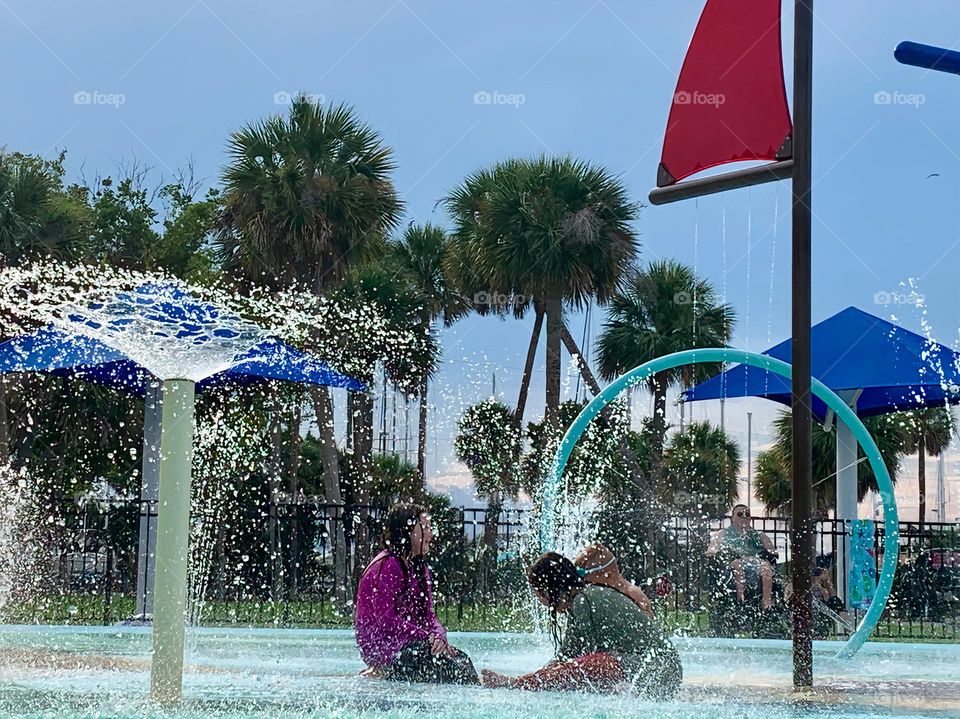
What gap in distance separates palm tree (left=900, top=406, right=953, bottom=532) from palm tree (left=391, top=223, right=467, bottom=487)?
13.7 m

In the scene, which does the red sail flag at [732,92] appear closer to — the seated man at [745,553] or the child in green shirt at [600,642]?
the child in green shirt at [600,642]

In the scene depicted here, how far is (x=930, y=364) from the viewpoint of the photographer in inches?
513

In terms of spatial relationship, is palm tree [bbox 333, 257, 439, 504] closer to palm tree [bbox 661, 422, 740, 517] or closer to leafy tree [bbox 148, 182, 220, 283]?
leafy tree [bbox 148, 182, 220, 283]

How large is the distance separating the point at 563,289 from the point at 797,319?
17920 millimetres

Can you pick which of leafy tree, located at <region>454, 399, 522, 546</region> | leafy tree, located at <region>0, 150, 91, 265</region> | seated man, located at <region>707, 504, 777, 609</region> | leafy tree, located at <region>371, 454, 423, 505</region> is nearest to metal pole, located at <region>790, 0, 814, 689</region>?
seated man, located at <region>707, 504, 777, 609</region>

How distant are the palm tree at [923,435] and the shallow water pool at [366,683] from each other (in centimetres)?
2520

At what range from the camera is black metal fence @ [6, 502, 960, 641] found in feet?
43.6

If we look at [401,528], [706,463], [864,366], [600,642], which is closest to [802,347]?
[600,642]

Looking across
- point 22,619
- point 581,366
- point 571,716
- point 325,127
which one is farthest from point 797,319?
point 581,366

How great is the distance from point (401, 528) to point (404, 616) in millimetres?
463

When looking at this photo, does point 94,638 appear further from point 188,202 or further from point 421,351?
point 188,202

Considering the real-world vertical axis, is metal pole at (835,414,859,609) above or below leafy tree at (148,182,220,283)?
below

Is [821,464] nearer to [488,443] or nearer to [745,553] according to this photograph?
[488,443]

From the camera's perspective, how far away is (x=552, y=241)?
931 inches
